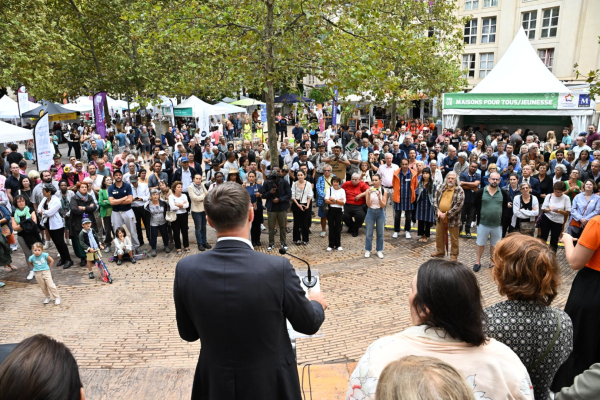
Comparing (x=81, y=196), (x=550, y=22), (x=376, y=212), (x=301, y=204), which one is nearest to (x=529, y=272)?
(x=376, y=212)

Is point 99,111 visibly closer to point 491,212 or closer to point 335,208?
point 335,208

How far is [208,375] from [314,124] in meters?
8.67

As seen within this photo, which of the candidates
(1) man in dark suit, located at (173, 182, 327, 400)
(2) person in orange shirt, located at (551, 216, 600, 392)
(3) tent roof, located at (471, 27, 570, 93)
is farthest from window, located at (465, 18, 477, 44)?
(1) man in dark suit, located at (173, 182, 327, 400)

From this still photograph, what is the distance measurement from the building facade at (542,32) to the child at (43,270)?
34200 millimetres

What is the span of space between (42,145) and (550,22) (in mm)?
37222

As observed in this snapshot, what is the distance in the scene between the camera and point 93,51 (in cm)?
2206

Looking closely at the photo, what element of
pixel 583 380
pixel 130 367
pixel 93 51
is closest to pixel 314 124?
pixel 130 367

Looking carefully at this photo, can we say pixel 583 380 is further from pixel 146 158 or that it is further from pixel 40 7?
pixel 40 7

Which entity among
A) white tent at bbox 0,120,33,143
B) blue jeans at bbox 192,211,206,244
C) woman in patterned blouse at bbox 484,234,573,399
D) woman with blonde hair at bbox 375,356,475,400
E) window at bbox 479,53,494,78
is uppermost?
window at bbox 479,53,494,78

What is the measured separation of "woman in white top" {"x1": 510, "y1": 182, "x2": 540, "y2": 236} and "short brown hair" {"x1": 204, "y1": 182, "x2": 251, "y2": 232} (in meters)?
7.77

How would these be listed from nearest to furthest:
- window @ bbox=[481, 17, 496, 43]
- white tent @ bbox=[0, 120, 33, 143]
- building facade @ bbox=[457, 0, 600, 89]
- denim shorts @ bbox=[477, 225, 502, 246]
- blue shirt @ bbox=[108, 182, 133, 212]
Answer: denim shorts @ bbox=[477, 225, 502, 246], blue shirt @ bbox=[108, 182, 133, 212], white tent @ bbox=[0, 120, 33, 143], building facade @ bbox=[457, 0, 600, 89], window @ bbox=[481, 17, 496, 43]

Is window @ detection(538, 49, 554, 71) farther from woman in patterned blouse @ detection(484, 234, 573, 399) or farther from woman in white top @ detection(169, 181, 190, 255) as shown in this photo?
woman in patterned blouse @ detection(484, 234, 573, 399)

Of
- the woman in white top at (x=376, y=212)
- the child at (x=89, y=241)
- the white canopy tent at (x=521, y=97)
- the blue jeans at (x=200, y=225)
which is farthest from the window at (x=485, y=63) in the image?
the child at (x=89, y=241)

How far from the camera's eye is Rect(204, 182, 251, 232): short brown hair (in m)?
2.35
